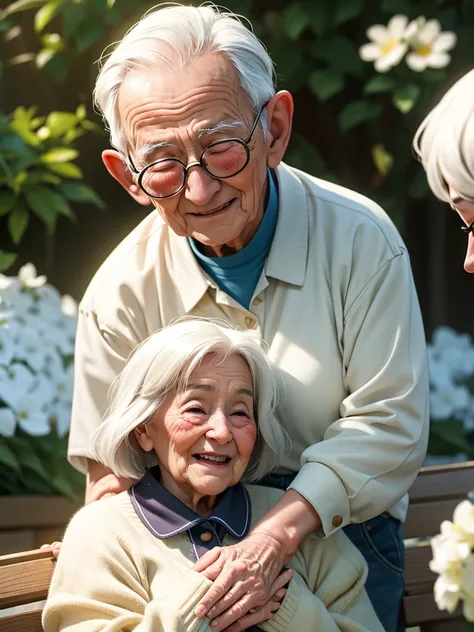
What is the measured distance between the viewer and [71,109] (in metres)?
4.62

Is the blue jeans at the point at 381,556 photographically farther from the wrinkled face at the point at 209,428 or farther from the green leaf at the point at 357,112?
the green leaf at the point at 357,112

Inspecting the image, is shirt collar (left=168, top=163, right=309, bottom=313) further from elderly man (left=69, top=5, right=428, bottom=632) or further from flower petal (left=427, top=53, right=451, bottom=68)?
flower petal (left=427, top=53, right=451, bottom=68)

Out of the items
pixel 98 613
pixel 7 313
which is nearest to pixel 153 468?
pixel 98 613

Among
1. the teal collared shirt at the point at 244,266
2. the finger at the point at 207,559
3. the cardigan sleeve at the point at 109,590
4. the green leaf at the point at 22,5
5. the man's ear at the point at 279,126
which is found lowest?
the finger at the point at 207,559

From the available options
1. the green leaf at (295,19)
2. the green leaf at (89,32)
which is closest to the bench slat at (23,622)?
the green leaf at (89,32)

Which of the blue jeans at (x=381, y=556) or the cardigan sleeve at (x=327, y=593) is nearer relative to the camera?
the cardigan sleeve at (x=327, y=593)

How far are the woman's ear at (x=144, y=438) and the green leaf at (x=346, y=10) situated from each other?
7.55ft

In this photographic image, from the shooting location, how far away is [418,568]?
3018mm

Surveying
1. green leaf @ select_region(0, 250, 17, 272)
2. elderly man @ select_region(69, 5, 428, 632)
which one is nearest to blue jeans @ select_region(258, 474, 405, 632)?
elderly man @ select_region(69, 5, 428, 632)

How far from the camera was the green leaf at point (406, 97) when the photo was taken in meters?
4.30

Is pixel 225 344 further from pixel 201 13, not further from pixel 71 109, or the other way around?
pixel 71 109

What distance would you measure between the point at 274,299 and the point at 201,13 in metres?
0.66

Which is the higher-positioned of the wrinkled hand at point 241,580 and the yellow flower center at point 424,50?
the wrinkled hand at point 241,580

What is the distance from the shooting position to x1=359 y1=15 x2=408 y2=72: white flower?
4344 millimetres
